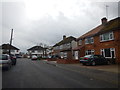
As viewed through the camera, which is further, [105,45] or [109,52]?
[105,45]

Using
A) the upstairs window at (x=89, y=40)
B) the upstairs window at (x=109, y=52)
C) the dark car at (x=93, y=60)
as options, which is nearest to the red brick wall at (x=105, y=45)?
the upstairs window at (x=109, y=52)

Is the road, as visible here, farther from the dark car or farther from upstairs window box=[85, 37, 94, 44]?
upstairs window box=[85, 37, 94, 44]

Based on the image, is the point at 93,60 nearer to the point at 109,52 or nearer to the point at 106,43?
the point at 109,52

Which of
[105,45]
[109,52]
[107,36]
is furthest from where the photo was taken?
[105,45]

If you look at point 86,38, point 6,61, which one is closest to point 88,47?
point 86,38

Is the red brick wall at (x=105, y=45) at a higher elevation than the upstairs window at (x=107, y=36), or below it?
below

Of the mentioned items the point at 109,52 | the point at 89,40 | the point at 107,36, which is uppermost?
the point at 107,36

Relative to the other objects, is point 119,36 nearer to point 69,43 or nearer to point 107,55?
point 107,55

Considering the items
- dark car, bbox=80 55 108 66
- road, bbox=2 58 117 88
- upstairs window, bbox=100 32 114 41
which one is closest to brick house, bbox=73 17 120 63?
upstairs window, bbox=100 32 114 41

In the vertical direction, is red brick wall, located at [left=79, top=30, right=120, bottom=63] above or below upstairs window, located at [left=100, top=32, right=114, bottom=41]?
below

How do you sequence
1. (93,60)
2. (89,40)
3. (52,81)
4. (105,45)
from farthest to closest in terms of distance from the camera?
(89,40) → (105,45) → (93,60) → (52,81)

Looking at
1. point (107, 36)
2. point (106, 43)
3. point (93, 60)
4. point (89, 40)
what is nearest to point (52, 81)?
point (93, 60)

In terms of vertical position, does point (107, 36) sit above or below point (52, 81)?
above

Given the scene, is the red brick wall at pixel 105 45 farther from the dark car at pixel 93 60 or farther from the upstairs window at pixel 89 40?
the dark car at pixel 93 60
